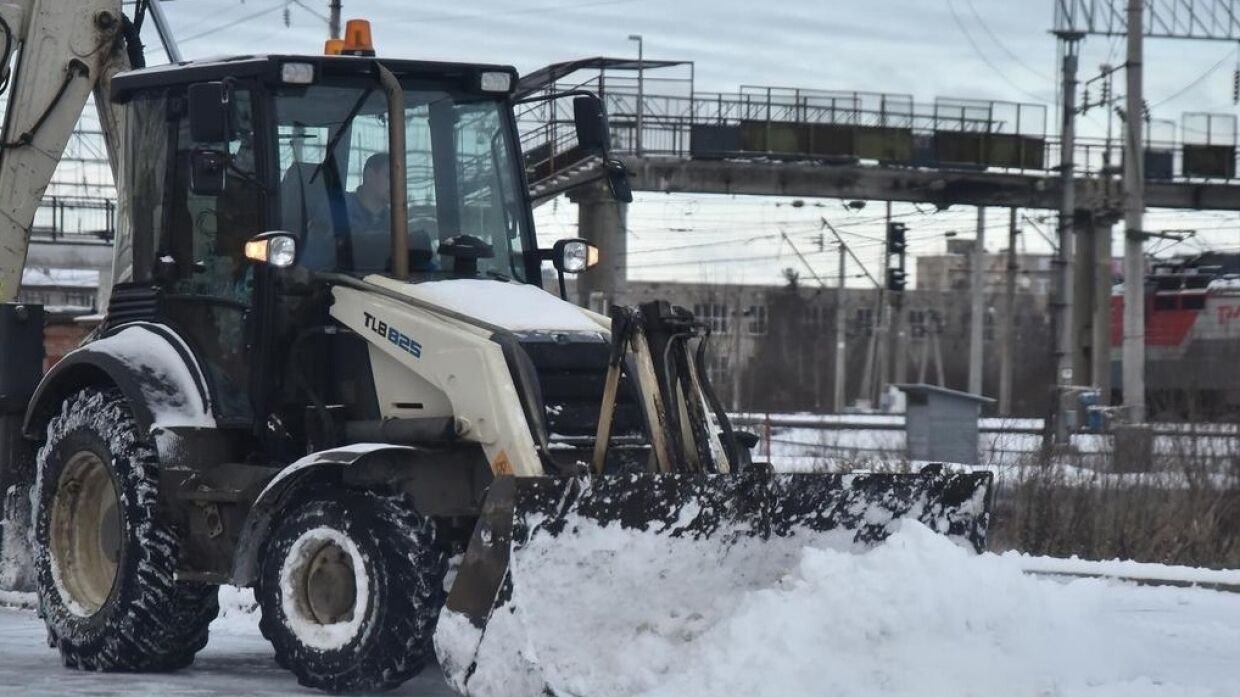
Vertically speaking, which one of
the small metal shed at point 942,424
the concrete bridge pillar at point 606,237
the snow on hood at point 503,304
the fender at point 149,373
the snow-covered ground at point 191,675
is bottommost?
the snow-covered ground at point 191,675

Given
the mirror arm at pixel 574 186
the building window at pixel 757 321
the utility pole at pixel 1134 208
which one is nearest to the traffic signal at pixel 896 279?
the utility pole at pixel 1134 208

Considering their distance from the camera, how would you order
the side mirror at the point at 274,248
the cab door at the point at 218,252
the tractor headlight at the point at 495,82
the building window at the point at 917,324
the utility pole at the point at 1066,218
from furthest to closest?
the building window at the point at 917,324 < the utility pole at the point at 1066,218 < the tractor headlight at the point at 495,82 < the cab door at the point at 218,252 < the side mirror at the point at 274,248

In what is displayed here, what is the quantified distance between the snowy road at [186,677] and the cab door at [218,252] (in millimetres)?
1209

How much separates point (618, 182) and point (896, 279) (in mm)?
38444

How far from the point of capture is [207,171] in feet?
27.4

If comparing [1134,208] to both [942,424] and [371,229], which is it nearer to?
[942,424]

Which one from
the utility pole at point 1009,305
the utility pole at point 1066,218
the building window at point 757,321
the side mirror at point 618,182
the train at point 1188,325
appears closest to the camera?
the side mirror at point 618,182

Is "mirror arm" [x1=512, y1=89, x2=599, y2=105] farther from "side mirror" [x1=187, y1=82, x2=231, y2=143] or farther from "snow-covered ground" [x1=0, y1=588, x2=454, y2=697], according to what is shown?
"snow-covered ground" [x1=0, y1=588, x2=454, y2=697]

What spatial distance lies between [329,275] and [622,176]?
1.69m

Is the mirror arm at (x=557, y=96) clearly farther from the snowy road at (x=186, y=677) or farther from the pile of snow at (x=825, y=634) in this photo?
the snowy road at (x=186, y=677)

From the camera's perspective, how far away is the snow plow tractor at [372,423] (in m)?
7.68

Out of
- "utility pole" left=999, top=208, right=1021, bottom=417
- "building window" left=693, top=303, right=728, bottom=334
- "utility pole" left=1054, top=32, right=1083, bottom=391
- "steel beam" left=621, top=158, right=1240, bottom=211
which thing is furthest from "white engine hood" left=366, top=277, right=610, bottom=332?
"building window" left=693, top=303, right=728, bottom=334

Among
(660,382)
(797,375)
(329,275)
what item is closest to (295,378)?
(329,275)

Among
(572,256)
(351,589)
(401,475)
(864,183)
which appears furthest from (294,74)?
(864,183)
